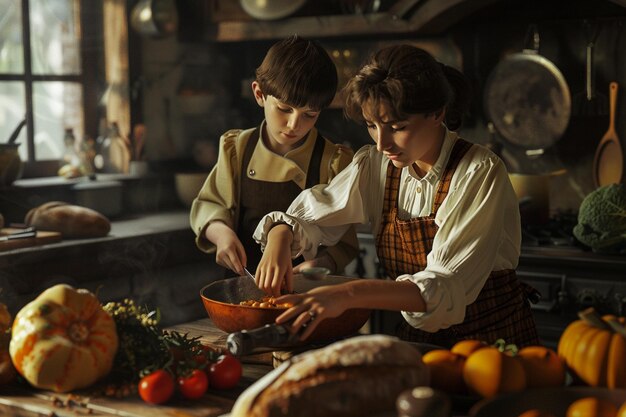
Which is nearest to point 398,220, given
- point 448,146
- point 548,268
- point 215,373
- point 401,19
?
point 448,146

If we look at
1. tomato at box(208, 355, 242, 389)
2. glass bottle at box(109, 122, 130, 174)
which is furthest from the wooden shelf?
tomato at box(208, 355, 242, 389)

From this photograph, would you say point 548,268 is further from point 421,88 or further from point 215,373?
point 215,373

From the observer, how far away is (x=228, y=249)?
2.10 m

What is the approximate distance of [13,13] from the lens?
150 inches

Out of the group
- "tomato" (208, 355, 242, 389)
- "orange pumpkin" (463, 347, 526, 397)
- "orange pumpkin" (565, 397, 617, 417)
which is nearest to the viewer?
"orange pumpkin" (565, 397, 617, 417)

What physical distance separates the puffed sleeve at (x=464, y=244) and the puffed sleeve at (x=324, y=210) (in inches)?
10.0

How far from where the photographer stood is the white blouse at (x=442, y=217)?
5.62 ft

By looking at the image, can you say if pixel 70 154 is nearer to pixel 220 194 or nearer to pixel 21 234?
pixel 21 234

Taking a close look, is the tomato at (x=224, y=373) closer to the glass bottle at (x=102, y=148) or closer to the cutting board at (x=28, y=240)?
the cutting board at (x=28, y=240)

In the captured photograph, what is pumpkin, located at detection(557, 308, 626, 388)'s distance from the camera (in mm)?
1366

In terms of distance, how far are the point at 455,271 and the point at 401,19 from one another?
211 cm

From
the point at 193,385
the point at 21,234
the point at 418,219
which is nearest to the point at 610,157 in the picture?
the point at 418,219

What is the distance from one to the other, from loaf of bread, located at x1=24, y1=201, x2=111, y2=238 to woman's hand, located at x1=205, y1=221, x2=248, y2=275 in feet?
4.53

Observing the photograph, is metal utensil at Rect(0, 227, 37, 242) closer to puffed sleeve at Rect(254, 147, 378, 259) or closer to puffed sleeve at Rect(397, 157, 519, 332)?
puffed sleeve at Rect(254, 147, 378, 259)
